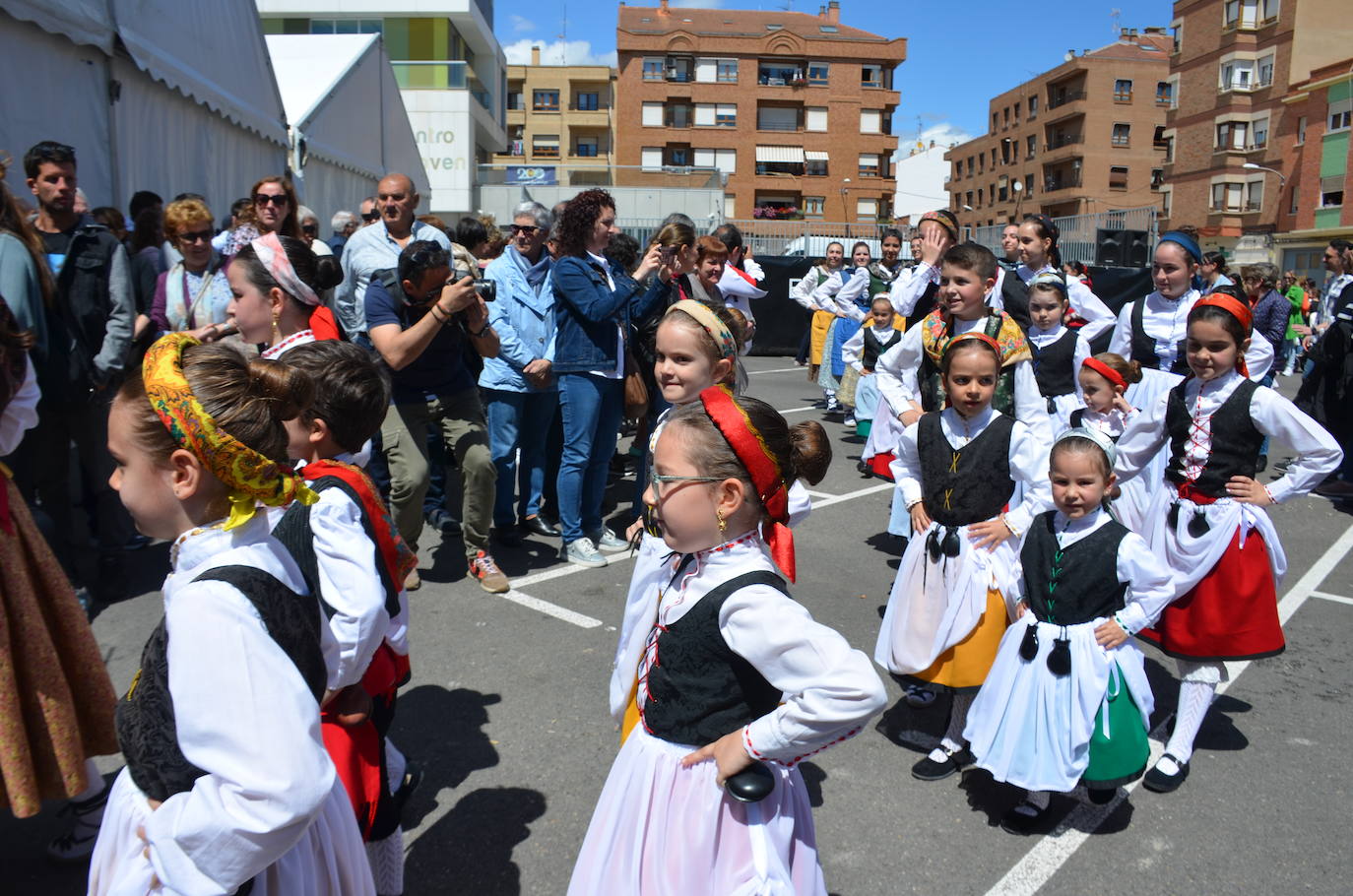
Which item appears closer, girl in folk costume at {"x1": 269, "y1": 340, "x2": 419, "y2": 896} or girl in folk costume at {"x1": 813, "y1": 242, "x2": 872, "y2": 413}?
girl in folk costume at {"x1": 269, "y1": 340, "x2": 419, "y2": 896}

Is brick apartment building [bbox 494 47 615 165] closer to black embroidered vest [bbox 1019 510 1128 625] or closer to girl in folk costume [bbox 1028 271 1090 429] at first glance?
girl in folk costume [bbox 1028 271 1090 429]

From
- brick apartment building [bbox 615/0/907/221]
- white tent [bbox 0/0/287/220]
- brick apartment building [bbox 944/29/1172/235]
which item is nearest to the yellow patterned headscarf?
white tent [bbox 0/0/287/220]

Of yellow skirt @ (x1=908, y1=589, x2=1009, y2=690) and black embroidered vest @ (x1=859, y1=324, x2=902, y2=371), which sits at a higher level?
black embroidered vest @ (x1=859, y1=324, x2=902, y2=371)

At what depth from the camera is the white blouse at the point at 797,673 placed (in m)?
1.75

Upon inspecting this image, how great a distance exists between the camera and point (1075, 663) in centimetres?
325

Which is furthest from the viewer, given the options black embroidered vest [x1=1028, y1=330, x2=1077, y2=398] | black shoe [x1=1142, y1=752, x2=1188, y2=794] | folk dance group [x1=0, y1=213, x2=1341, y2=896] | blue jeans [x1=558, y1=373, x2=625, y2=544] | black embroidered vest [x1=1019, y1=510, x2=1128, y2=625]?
black embroidered vest [x1=1028, y1=330, x2=1077, y2=398]

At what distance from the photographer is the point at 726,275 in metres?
7.00

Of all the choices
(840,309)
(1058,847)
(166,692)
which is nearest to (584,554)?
(1058,847)

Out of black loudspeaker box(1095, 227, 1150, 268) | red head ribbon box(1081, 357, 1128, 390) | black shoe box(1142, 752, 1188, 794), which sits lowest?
black shoe box(1142, 752, 1188, 794)

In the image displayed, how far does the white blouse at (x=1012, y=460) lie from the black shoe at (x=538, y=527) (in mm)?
3018

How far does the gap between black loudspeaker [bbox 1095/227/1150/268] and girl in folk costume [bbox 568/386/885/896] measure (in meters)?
16.6

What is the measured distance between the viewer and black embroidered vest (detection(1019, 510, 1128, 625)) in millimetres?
3318

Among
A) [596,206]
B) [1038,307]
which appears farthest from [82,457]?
[1038,307]

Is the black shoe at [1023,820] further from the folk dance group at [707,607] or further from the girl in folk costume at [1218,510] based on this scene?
the girl in folk costume at [1218,510]
